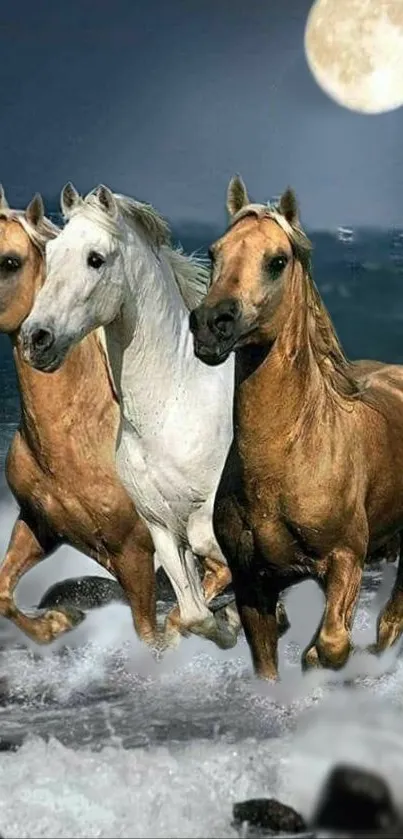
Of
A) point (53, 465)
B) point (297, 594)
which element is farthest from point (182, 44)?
point (53, 465)

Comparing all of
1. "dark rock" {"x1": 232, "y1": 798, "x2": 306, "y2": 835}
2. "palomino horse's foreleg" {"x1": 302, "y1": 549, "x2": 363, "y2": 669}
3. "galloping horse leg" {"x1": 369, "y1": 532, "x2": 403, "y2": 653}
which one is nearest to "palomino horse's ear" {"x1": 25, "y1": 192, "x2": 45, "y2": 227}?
"galloping horse leg" {"x1": 369, "y1": 532, "x2": 403, "y2": 653}

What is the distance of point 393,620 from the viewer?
4500mm

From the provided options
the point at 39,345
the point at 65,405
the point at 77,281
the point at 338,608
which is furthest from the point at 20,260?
the point at 338,608

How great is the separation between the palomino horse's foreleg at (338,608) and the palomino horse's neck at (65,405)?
1.03 m

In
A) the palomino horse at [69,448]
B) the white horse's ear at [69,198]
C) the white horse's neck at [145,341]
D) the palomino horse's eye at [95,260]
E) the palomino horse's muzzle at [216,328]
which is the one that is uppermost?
the palomino horse's muzzle at [216,328]

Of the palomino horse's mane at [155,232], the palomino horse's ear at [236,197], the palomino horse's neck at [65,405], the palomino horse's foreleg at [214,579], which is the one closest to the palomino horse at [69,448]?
the palomino horse's neck at [65,405]

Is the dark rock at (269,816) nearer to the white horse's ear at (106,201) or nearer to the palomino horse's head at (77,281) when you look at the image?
the palomino horse's head at (77,281)

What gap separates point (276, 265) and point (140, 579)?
4.43 ft

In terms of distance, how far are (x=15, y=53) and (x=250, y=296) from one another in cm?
454

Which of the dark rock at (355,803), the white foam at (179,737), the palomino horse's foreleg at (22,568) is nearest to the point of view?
the dark rock at (355,803)

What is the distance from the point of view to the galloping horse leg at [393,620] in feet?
14.7

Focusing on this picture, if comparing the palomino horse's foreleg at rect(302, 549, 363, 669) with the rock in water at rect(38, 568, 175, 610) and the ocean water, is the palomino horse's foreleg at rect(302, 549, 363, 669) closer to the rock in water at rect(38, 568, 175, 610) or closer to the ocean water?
the ocean water

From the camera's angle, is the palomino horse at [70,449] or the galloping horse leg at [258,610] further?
the palomino horse at [70,449]

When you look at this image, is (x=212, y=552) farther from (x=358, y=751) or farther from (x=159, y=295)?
(x=358, y=751)
